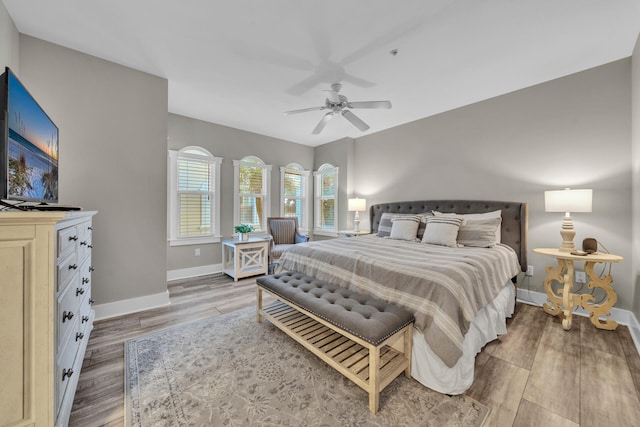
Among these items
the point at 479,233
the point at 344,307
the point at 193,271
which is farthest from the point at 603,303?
the point at 193,271

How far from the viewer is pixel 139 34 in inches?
87.1

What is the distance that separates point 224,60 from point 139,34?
0.73 meters

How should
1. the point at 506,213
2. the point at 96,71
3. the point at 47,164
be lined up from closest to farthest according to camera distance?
1. the point at 47,164
2. the point at 96,71
3. the point at 506,213

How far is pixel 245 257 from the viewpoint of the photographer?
4152 mm

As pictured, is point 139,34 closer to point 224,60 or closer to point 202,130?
point 224,60

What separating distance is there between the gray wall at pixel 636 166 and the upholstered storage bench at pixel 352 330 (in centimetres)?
244

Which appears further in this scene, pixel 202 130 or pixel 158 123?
pixel 202 130

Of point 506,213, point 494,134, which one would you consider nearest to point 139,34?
point 494,134

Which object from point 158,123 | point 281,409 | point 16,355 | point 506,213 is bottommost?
point 281,409

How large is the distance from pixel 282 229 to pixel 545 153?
13.5 feet

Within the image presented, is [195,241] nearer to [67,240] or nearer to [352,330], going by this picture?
[67,240]

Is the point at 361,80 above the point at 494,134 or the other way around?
above

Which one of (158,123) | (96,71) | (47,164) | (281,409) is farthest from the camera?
(158,123)

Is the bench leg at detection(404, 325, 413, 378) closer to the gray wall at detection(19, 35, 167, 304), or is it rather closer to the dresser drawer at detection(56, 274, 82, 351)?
the dresser drawer at detection(56, 274, 82, 351)
